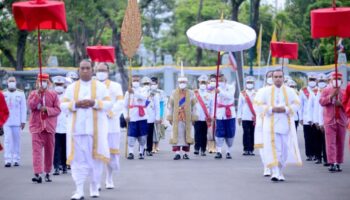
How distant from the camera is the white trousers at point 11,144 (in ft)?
58.9

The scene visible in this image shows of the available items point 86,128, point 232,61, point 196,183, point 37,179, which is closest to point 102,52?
point 37,179

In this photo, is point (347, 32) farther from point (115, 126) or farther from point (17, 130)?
point (17, 130)

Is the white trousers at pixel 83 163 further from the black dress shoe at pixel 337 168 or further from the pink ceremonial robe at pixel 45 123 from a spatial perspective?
the black dress shoe at pixel 337 168

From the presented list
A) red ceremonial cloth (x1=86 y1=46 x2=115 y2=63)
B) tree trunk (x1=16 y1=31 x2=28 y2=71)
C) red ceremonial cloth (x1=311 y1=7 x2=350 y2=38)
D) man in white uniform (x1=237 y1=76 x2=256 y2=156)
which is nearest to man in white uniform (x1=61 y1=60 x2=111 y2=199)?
red ceremonial cloth (x1=311 y1=7 x2=350 y2=38)

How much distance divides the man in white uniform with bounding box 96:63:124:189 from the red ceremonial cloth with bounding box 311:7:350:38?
347 centimetres

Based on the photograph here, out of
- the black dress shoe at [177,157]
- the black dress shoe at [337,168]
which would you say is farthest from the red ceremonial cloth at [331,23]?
the black dress shoe at [177,157]

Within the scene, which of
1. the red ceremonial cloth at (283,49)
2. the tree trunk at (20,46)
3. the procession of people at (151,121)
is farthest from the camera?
the tree trunk at (20,46)

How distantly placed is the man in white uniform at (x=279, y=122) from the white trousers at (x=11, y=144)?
598 centimetres

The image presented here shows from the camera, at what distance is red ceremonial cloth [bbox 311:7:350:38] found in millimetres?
13789

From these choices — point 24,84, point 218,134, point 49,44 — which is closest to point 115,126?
point 218,134

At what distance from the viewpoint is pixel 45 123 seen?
14867 millimetres

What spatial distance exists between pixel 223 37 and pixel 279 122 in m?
3.88

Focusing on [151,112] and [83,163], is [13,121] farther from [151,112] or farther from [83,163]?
[83,163]

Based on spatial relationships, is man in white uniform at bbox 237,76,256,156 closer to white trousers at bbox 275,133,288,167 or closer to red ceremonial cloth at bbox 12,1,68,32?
white trousers at bbox 275,133,288,167
